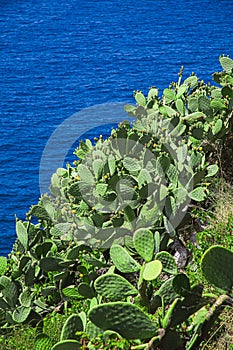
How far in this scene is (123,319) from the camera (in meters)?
2.28

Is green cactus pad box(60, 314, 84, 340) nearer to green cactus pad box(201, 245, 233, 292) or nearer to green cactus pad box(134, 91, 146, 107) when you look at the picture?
green cactus pad box(201, 245, 233, 292)

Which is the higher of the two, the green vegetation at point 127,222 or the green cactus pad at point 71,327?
the green vegetation at point 127,222

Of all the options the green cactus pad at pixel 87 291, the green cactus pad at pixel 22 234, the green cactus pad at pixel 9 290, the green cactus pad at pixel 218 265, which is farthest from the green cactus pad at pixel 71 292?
the green cactus pad at pixel 218 265

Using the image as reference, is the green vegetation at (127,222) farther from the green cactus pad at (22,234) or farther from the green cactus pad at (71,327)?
the green cactus pad at (71,327)

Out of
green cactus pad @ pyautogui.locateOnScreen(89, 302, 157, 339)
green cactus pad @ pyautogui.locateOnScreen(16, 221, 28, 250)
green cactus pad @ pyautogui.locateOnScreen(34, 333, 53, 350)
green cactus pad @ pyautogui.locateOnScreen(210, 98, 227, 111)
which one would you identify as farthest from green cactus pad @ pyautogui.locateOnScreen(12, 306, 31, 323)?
green cactus pad @ pyautogui.locateOnScreen(210, 98, 227, 111)

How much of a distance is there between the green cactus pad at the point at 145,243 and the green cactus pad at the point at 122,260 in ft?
0.24

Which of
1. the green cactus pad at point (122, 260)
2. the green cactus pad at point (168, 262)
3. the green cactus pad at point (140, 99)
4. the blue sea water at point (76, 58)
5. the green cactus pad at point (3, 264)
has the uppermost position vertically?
the blue sea water at point (76, 58)

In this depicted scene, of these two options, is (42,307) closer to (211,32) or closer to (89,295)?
(89,295)

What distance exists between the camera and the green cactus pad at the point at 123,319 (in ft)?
7.36

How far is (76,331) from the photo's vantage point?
2.57m

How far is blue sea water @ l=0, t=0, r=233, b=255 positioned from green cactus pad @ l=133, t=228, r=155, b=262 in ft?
29.2

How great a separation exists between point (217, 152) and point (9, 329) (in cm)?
191

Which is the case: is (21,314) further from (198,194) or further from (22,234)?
(198,194)

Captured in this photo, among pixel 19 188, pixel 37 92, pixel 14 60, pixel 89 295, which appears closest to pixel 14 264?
pixel 89 295
